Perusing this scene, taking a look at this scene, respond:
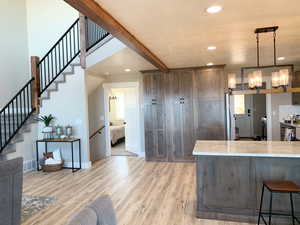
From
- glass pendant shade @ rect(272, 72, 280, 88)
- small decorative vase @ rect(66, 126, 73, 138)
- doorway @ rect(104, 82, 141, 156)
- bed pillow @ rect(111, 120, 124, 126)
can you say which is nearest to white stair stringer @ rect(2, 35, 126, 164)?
small decorative vase @ rect(66, 126, 73, 138)

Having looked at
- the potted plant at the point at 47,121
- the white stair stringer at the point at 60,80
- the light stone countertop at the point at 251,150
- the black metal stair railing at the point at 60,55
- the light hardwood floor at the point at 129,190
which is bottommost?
the light hardwood floor at the point at 129,190

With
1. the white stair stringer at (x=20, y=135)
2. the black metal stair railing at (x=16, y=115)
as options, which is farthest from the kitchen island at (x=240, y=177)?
the black metal stair railing at (x=16, y=115)

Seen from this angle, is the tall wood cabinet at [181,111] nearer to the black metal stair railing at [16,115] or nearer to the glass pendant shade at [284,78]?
the glass pendant shade at [284,78]

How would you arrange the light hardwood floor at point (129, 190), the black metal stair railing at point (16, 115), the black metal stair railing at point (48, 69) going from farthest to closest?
1. the black metal stair railing at point (48, 69)
2. the black metal stair railing at point (16, 115)
3. the light hardwood floor at point (129, 190)

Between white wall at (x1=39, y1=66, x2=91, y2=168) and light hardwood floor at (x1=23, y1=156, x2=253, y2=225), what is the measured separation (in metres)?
0.65

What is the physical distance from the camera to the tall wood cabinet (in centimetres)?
575

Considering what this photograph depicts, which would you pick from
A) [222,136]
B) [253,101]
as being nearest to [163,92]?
[222,136]

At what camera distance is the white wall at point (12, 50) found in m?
5.79

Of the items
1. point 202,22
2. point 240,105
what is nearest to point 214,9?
point 202,22

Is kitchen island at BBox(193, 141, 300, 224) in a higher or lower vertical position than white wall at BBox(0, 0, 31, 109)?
lower

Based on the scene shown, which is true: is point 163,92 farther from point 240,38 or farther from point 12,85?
point 12,85

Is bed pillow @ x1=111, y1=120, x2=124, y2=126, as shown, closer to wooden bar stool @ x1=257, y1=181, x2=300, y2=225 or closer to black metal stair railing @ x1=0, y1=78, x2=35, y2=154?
black metal stair railing @ x1=0, y1=78, x2=35, y2=154

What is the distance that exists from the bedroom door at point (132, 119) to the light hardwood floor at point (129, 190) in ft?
4.18

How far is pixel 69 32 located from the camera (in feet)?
20.2
